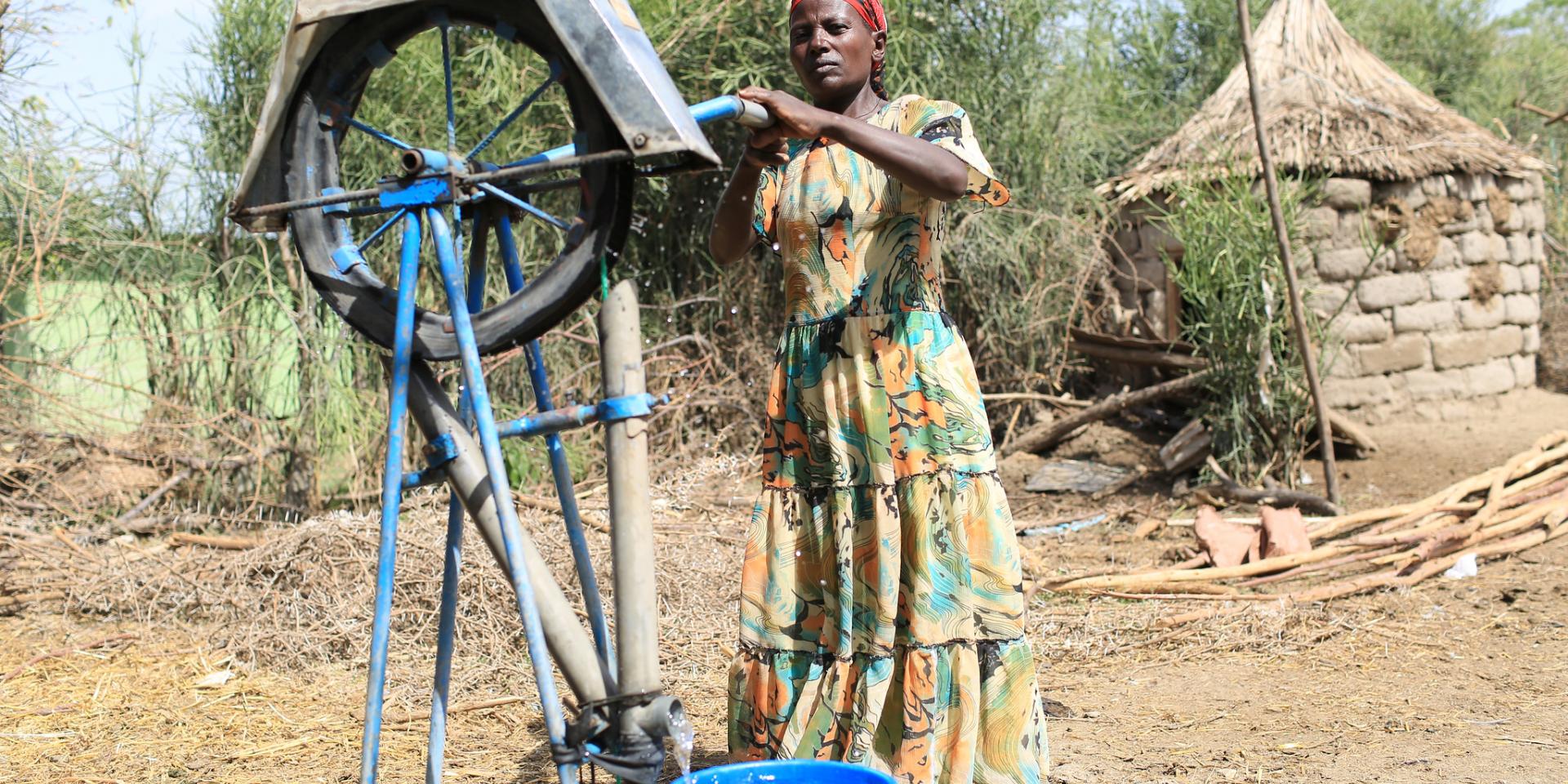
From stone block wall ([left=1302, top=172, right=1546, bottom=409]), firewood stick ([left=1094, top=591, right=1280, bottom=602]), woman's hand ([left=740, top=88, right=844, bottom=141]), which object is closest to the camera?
woman's hand ([left=740, top=88, right=844, bottom=141])

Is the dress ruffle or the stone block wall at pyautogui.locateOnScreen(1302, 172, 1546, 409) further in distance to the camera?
the stone block wall at pyautogui.locateOnScreen(1302, 172, 1546, 409)

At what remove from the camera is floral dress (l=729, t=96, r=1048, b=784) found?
2402 mm

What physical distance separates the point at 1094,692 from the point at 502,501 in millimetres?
2507

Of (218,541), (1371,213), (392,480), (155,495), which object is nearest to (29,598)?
(218,541)

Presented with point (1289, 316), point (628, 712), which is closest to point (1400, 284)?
point (1289, 316)

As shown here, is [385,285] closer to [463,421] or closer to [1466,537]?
[463,421]

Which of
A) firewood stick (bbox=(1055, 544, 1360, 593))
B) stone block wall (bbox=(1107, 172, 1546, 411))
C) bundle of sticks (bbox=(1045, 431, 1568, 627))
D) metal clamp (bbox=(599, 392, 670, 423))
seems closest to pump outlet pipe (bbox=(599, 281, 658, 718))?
metal clamp (bbox=(599, 392, 670, 423))

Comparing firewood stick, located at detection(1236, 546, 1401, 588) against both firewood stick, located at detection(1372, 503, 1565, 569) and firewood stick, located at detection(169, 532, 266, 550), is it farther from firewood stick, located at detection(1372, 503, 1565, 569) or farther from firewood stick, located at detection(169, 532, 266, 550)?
firewood stick, located at detection(169, 532, 266, 550)

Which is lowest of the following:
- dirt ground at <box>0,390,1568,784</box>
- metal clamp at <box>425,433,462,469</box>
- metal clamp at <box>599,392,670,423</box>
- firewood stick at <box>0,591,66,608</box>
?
dirt ground at <box>0,390,1568,784</box>

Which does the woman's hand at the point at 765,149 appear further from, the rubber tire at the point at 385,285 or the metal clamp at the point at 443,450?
the metal clamp at the point at 443,450

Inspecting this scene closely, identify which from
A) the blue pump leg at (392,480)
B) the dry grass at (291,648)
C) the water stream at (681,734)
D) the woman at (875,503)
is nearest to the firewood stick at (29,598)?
the dry grass at (291,648)

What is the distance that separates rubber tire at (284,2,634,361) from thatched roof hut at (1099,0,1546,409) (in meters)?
6.36

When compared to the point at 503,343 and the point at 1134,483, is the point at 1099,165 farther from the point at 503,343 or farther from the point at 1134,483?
the point at 503,343

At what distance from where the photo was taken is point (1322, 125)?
25.9 ft
